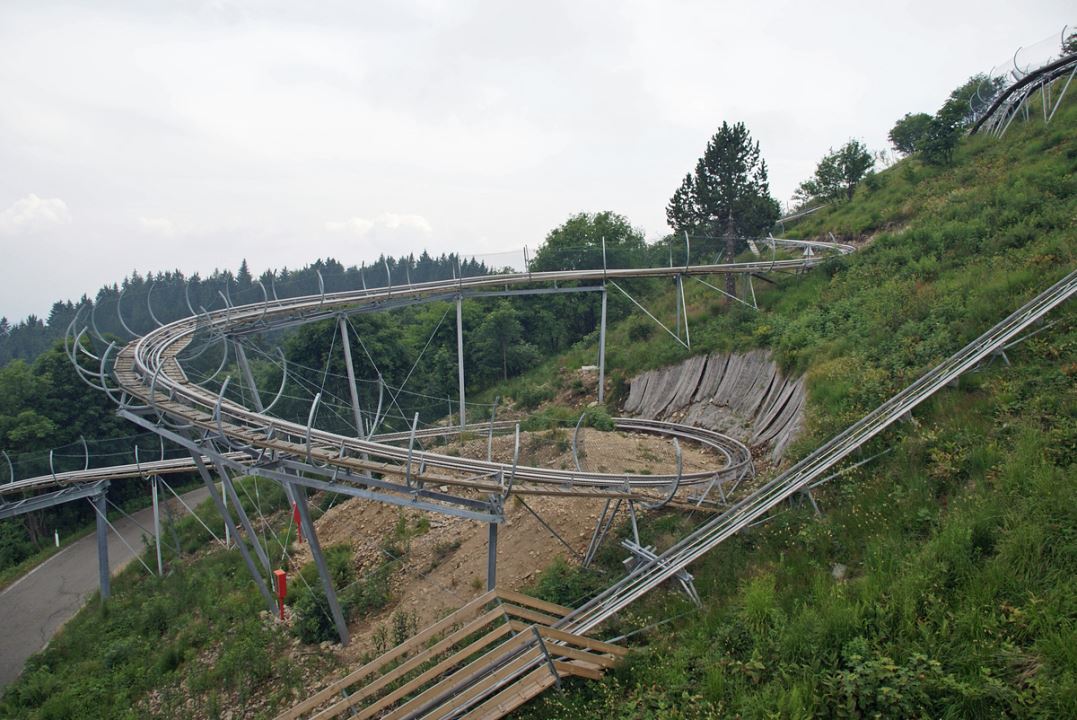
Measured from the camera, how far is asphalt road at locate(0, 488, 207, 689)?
19.6 metres

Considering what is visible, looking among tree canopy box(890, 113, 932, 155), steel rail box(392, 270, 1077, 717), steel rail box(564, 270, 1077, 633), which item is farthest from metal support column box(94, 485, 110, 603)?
tree canopy box(890, 113, 932, 155)

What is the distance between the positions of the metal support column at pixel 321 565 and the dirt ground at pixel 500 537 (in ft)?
1.43

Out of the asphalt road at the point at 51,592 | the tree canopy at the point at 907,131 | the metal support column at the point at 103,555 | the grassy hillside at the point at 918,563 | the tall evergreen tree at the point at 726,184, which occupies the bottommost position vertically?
the asphalt road at the point at 51,592

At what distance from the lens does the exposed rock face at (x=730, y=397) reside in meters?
16.4

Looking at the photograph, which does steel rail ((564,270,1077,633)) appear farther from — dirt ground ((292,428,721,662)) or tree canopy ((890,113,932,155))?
tree canopy ((890,113,932,155))

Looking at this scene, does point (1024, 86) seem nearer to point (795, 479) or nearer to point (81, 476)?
point (795, 479)

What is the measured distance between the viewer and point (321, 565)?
12109mm

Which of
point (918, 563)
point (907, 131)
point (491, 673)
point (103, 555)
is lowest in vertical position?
point (103, 555)

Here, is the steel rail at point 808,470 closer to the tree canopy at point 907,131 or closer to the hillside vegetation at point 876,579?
the hillside vegetation at point 876,579

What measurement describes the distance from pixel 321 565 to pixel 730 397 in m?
14.0

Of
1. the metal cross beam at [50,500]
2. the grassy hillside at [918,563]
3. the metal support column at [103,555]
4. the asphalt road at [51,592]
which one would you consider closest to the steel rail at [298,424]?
the grassy hillside at [918,563]

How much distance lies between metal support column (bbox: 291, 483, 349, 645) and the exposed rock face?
10599mm

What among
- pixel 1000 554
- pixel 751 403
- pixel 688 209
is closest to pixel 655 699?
pixel 1000 554

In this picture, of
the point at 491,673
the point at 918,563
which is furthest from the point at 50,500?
the point at 918,563
